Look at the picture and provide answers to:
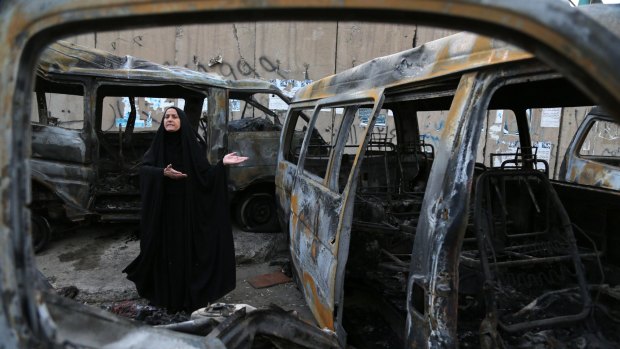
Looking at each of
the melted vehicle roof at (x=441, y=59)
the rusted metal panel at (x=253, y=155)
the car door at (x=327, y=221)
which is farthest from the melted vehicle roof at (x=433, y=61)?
the rusted metal panel at (x=253, y=155)

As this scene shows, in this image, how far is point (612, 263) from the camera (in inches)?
125

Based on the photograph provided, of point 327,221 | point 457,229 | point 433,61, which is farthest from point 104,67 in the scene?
point 457,229

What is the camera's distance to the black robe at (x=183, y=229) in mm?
3434

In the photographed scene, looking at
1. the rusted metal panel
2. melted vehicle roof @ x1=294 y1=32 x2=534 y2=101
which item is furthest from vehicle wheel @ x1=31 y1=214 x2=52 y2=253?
melted vehicle roof @ x1=294 y1=32 x2=534 y2=101

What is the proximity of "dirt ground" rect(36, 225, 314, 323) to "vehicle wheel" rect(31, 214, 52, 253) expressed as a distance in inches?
4.0

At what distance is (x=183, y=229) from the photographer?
11.4 feet

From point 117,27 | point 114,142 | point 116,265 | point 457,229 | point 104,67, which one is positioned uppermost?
point 104,67

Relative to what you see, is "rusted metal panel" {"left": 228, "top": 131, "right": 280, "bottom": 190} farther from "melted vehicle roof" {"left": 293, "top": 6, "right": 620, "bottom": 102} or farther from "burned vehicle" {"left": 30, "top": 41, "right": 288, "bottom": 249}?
"melted vehicle roof" {"left": 293, "top": 6, "right": 620, "bottom": 102}

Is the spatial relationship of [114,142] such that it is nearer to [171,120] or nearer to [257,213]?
[257,213]

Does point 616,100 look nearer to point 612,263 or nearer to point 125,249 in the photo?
point 612,263

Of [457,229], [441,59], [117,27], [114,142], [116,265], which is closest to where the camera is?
[117,27]

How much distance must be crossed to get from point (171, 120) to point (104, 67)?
2.60 metres

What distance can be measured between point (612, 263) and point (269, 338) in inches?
115

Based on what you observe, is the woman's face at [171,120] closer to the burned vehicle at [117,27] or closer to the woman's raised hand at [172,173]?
the woman's raised hand at [172,173]
